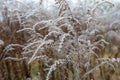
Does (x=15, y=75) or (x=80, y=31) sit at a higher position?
(x=80, y=31)

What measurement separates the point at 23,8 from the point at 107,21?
915mm

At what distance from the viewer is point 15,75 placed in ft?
11.2

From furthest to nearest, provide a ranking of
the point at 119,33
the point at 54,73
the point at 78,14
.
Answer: the point at 119,33 < the point at 78,14 < the point at 54,73

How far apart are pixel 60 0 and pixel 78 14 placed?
122 cm

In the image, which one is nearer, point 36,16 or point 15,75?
point 36,16

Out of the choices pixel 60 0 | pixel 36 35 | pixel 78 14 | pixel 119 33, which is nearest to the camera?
pixel 60 0

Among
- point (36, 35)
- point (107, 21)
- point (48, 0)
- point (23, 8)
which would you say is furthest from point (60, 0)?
point (48, 0)

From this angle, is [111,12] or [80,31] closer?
[80,31]

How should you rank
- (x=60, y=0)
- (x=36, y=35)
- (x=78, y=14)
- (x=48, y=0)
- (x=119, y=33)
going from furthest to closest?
1. (x=48, y=0)
2. (x=119, y=33)
3. (x=78, y=14)
4. (x=36, y=35)
5. (x=60, y=0)

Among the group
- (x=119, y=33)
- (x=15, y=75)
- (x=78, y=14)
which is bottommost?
(x=15, y=75)

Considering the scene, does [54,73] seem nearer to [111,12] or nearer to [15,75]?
[15,75]

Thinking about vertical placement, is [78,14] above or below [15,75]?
above

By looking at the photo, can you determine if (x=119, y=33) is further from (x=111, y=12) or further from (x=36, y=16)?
(x=36, y=16)

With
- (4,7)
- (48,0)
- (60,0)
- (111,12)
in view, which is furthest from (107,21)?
(60,0)
